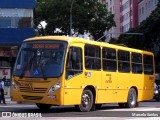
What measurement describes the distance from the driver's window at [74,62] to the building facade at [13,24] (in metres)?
20.3

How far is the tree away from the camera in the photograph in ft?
172

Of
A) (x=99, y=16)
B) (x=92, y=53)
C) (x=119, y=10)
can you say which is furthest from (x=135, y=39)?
(x=119, y=10)

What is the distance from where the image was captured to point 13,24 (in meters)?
37.1


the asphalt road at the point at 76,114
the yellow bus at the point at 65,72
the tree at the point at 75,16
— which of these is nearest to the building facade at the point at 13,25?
the tree at the point at 75,16

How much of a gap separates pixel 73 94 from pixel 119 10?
91.7 meters

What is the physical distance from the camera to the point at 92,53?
57.6ft

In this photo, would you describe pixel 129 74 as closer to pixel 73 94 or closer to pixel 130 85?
pixel 130 85

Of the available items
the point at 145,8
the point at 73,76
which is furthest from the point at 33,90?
the point at 145,8

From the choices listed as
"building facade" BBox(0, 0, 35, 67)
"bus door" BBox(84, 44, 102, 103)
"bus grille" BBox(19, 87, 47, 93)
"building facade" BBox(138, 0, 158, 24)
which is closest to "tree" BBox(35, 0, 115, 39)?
"building facade" BBox(0, 0, 35, 67)

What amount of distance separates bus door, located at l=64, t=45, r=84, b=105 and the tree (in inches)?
1386

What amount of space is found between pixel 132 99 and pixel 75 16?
33.6 metres

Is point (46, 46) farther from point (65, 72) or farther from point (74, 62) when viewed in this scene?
point (65, 72)

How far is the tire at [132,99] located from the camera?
20.8 meters

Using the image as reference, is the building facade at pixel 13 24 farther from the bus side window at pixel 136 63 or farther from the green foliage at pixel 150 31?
the green foliage at pixel 150 31
